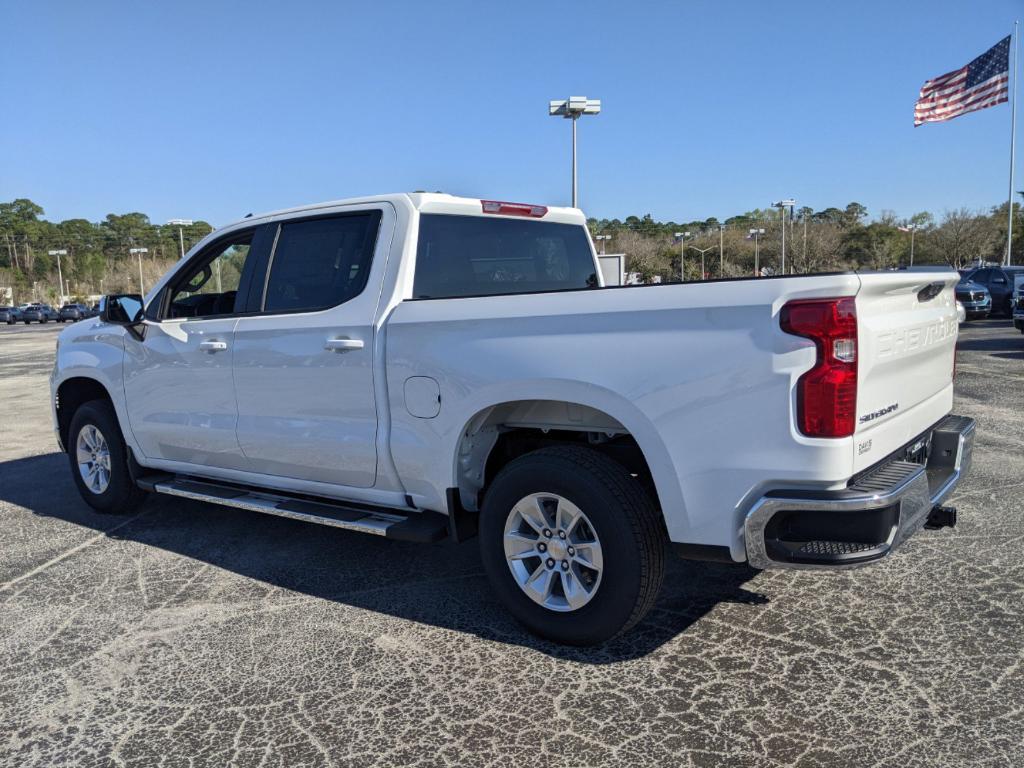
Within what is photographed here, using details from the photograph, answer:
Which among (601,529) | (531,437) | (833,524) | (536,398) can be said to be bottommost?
(601,529)

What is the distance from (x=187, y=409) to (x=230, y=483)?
0.52 m

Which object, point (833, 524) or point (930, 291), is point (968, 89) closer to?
point (930, 291)

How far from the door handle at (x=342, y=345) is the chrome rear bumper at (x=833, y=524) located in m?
2.02

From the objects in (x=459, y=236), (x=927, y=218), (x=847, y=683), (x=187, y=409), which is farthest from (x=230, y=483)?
(x=927, y=218)

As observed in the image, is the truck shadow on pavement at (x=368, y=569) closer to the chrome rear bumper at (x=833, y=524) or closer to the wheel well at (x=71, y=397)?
the wheel well at (x=71, y=397)

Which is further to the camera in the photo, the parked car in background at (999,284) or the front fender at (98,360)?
the parked car in background at (999,284)

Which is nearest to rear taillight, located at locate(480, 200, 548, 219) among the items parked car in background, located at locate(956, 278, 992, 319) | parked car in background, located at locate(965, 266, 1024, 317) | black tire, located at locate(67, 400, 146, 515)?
black tire, located at locate(67, 400, 146, 515)

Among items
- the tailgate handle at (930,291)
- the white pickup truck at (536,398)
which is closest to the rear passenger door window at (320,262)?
the white pickup truck at (536,398)

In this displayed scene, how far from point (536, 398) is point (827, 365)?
1149 millimetres

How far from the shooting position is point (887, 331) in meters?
2.99

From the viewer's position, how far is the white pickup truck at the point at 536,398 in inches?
111

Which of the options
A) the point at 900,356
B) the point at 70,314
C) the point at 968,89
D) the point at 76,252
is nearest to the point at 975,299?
the point at 968,89

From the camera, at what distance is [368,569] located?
4508 millimetres

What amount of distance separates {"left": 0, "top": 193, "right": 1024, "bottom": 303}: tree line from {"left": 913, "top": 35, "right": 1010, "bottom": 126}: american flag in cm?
813
